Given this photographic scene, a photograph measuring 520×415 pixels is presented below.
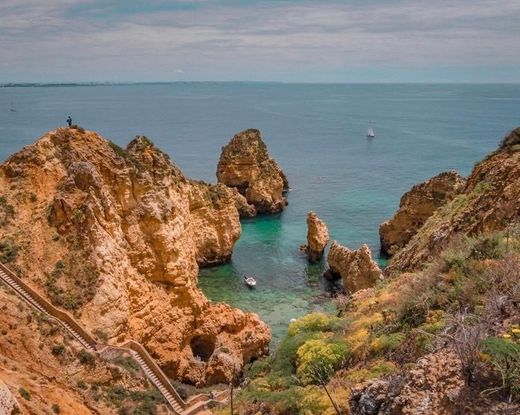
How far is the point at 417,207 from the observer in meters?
52.1

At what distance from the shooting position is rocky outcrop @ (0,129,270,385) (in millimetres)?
28219

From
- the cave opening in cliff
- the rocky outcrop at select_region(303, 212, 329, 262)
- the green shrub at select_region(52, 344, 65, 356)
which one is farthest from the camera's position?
the rocky outcrop at select_region(303, 212, 329, 262)

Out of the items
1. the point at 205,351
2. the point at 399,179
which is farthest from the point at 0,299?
the point at 399,179

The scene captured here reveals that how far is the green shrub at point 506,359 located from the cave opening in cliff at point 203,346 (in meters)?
26.6

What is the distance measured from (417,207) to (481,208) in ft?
90.9

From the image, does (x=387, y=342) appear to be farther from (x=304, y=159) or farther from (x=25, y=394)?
(x=304, y=159)

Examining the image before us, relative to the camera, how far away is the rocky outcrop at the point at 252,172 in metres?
70.6

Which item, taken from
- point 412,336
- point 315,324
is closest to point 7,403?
point 315,324

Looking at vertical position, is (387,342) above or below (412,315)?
below

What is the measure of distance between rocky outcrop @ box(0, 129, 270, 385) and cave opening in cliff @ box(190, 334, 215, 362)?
0.22 ft

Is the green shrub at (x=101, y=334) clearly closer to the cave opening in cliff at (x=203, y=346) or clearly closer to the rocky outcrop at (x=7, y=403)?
the cave opening in cliff at (x=203, y=346)

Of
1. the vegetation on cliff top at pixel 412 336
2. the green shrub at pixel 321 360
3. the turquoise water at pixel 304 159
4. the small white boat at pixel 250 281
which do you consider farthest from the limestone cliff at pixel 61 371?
the small white boat at pixel 250 281

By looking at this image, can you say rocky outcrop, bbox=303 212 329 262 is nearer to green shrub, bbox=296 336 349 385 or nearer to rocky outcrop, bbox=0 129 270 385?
rocky outcrop, bbox=0 129 270 385

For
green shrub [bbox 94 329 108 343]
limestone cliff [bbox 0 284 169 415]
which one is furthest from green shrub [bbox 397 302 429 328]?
green shrub [bbox 94 329 108 343]
